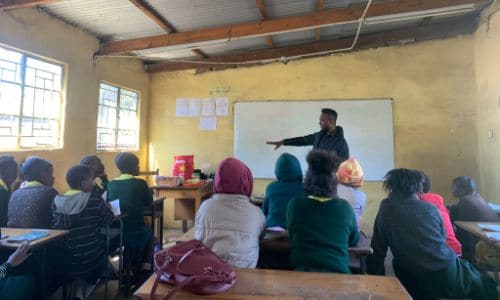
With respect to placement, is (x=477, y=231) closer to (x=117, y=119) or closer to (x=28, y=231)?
(x=28, y=231)

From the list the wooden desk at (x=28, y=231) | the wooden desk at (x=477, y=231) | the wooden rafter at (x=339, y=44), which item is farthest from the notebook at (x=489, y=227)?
the wooden rafter at (x=339, y=44)

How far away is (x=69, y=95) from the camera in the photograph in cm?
361

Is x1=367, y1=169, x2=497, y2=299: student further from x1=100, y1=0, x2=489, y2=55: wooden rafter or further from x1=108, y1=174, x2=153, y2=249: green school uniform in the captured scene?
x1=100, y1=0, x2=489, y2=55: wooden rafter

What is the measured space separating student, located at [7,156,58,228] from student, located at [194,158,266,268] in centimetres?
126

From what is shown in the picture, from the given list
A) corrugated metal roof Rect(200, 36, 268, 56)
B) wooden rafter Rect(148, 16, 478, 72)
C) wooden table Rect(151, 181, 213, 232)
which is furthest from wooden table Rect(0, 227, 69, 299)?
wooden rafter Rect(148, 16, 478, 72)

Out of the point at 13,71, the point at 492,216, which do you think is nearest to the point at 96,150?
the point at 13,71

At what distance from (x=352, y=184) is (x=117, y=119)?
3.58 m

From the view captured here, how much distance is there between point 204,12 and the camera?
3490 millimetres

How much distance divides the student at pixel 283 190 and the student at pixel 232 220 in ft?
1.74

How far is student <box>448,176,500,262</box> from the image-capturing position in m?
2.53

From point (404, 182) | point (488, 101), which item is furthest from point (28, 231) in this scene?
point (488, 101)

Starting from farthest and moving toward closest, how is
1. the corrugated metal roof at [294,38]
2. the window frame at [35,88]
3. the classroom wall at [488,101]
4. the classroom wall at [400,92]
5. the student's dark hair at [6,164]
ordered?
the classroom wall at [400,92] < the corrugated metal roof at [294,38] < the classroom wall at [488,101] < the window frame at [35,88] < the student's dark hair at [6,164]

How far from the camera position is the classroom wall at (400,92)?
4488mm

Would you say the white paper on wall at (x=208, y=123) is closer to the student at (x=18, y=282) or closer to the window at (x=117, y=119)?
the window at (x=117, y=119)
